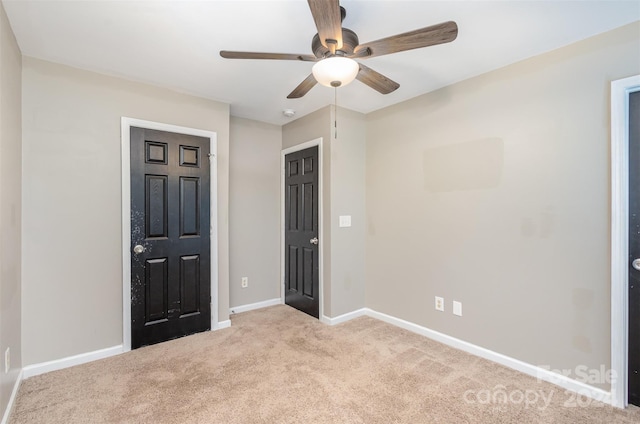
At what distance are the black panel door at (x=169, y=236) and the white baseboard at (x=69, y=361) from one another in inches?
6.2

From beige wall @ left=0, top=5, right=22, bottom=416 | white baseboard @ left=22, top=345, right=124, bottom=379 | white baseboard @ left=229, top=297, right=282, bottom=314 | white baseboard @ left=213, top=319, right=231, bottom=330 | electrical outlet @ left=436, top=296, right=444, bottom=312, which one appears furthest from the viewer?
white baseboard @ left=229, top=297, right=282, bottom=314

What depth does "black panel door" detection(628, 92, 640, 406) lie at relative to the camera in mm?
1838

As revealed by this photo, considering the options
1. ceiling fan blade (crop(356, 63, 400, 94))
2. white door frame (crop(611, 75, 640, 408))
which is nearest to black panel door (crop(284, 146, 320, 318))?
ceiling fan blade (crop(356, 63, 400, 94))

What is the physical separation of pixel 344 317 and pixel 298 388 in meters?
1.34

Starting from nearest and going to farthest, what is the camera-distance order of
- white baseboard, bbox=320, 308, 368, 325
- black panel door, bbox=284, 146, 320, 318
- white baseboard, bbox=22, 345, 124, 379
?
white baseboard, bbox=22, 345, 124, 379
white baseboard, bbox=320, 308, 368, 325
black panel door, bbox=284, 146, 320, 318

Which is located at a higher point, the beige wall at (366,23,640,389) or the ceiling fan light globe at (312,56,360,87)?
the ceiling fan light globe at (312,56,360,87)

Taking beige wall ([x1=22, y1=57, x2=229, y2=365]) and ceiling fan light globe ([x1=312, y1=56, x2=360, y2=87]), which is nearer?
ceiling fan light globe ([x1=312, y1=56, x2=360, y2=87])

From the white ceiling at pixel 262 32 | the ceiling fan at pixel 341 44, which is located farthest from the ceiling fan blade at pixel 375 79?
the white ceiling at pixel 262 32

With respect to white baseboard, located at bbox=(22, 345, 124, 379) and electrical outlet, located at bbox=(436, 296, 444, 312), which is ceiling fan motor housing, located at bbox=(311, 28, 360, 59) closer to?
electrical outlet, located at bbox=(436, 296, 444, 312)

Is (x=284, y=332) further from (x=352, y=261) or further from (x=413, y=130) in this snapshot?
(x=413, y=130)

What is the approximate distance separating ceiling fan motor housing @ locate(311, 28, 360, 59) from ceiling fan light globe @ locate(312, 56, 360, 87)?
→ 0.08m

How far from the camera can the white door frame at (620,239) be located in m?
1.86

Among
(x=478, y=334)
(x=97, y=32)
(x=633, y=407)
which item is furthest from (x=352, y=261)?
(x=97, y=32)

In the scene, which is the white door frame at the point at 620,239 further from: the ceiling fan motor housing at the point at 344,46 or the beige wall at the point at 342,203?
the beige wall at the point at 342,203
